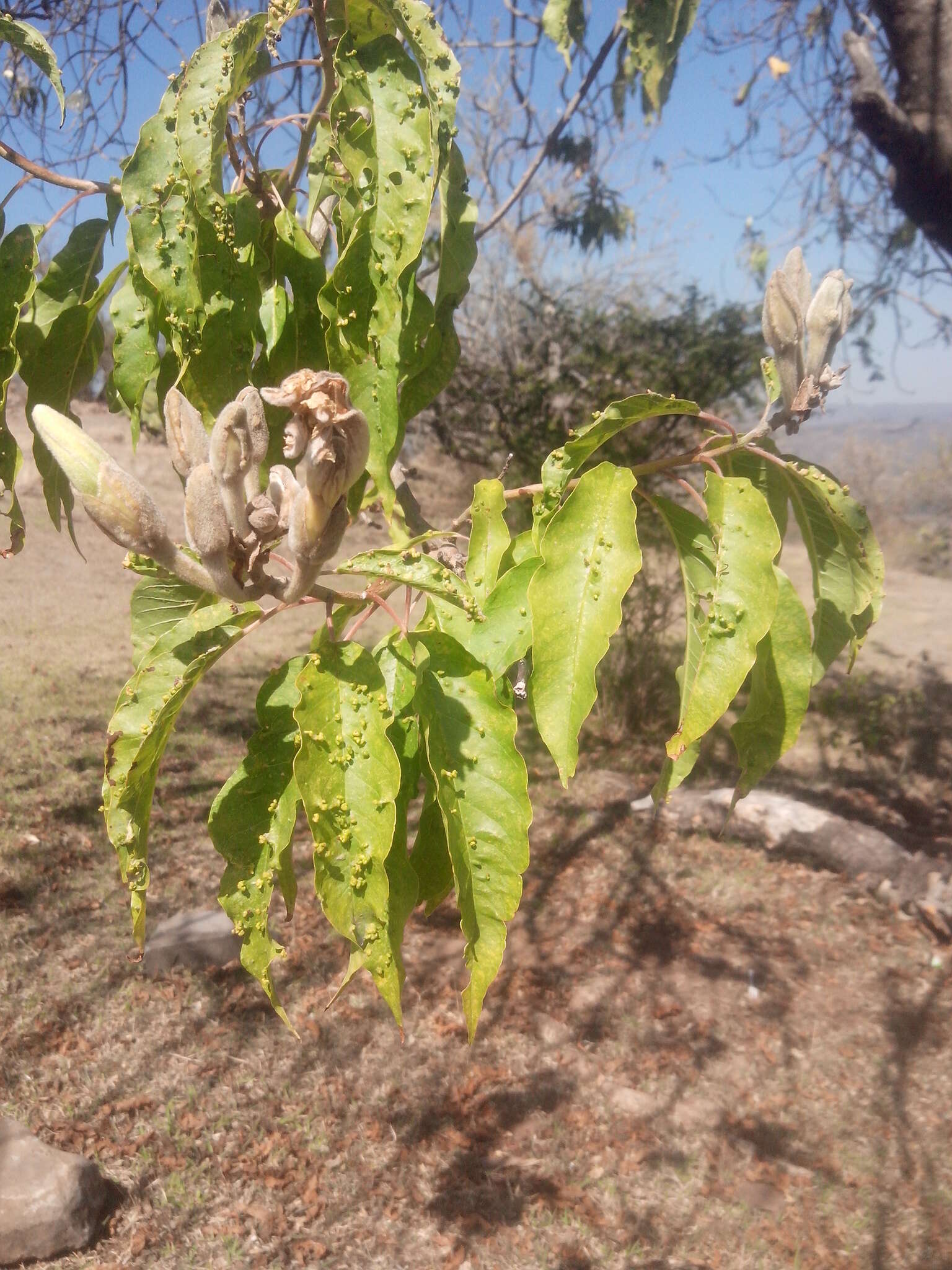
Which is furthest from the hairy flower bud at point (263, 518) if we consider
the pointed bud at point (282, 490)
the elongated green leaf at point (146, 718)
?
the elongated green leaf at point (146, 718)

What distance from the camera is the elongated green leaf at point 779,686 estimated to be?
112cm

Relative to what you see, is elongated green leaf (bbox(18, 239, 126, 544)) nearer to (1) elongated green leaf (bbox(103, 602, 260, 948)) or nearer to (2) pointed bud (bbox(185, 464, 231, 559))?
(1) elongated green leaf (bbox(103, 602, 260, 948))

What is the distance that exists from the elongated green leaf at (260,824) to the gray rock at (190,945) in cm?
286

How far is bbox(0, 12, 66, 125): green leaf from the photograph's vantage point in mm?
1261

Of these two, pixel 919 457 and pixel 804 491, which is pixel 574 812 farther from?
pixel 919 457

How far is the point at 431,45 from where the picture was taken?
98 centimetres

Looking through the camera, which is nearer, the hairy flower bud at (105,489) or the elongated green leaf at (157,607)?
the hairy flower bud at (105,489)

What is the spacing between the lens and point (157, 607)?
1.16 m

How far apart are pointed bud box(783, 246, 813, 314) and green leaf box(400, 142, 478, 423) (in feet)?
1.26

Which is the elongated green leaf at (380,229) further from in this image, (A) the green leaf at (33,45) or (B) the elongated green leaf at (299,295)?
(A) the green leaf at (33,45)

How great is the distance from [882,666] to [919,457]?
5584 mm

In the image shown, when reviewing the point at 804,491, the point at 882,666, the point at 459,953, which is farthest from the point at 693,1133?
the point at 882,666

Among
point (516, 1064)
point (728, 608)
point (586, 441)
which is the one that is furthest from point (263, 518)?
point (516, 1064)

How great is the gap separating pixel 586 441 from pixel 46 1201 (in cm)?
261
